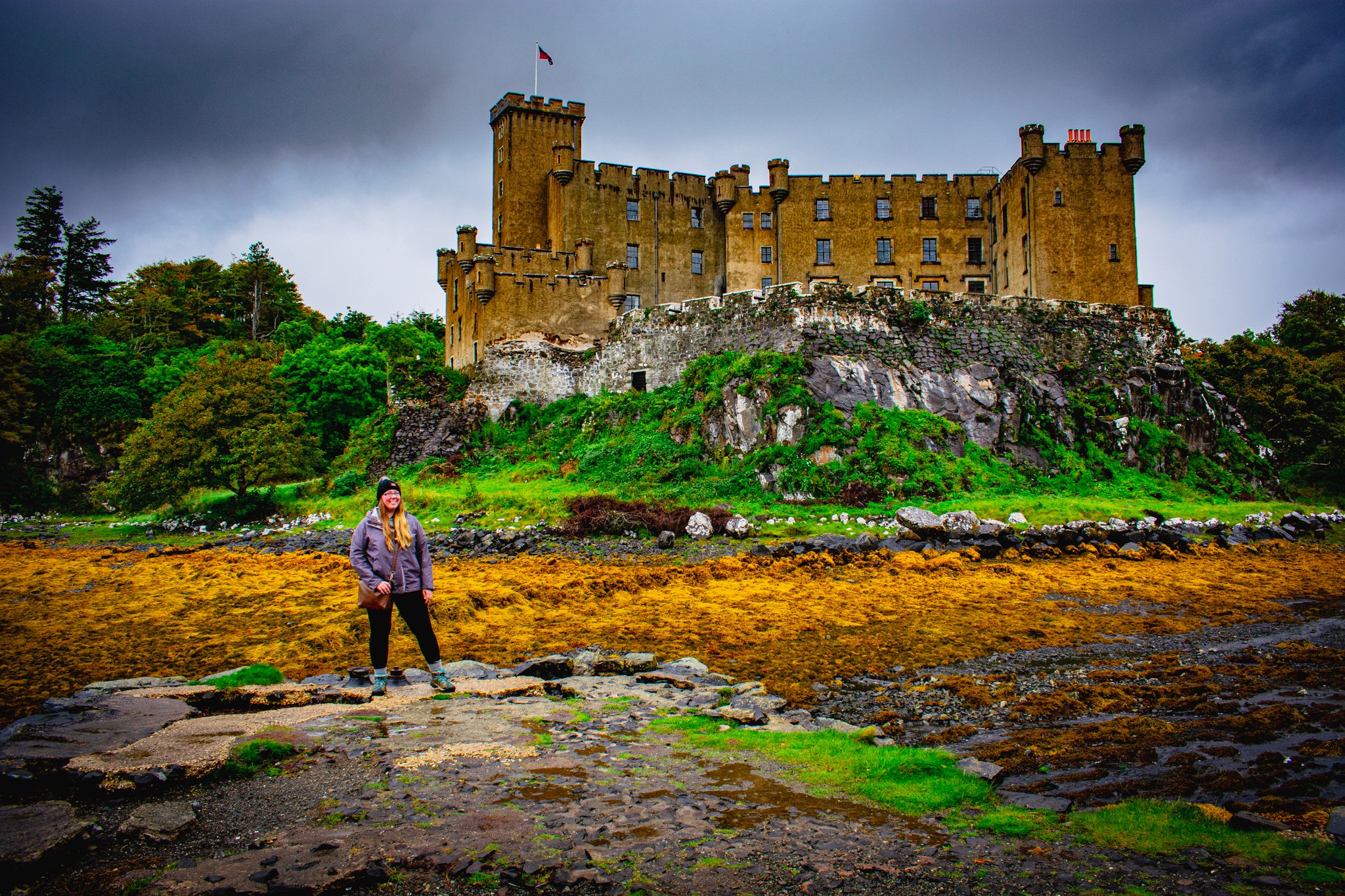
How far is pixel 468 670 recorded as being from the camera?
9062mm

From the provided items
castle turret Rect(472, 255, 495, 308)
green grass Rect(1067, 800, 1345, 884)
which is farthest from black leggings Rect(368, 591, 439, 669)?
castle turret Rect(472, 255, 495, 308)

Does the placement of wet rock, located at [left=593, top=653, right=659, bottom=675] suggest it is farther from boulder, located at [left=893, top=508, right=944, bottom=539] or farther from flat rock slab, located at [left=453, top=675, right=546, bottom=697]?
boulder, located at [left=893, top=508, right=944, bottom=539]

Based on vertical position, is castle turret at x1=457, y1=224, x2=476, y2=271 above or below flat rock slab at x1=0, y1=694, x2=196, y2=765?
above

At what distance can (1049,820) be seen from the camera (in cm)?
476

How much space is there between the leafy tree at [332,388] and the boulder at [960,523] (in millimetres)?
35667

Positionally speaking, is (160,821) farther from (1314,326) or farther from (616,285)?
(1314,326)

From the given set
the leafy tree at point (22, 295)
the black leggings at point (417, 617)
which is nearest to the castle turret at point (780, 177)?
the black leggings at point (417, 617)

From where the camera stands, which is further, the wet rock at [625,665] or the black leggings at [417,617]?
the wet rock at [625,665]

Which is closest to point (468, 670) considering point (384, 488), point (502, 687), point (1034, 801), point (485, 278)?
point (502, 687)

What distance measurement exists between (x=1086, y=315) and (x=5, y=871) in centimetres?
3680

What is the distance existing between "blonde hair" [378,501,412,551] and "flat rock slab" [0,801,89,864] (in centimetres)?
404

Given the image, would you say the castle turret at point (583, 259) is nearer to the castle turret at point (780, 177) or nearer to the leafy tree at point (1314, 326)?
the castle turret at point (780, 177)

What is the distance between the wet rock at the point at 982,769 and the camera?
18.1ft

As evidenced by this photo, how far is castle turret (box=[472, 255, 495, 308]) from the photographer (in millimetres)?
34781
